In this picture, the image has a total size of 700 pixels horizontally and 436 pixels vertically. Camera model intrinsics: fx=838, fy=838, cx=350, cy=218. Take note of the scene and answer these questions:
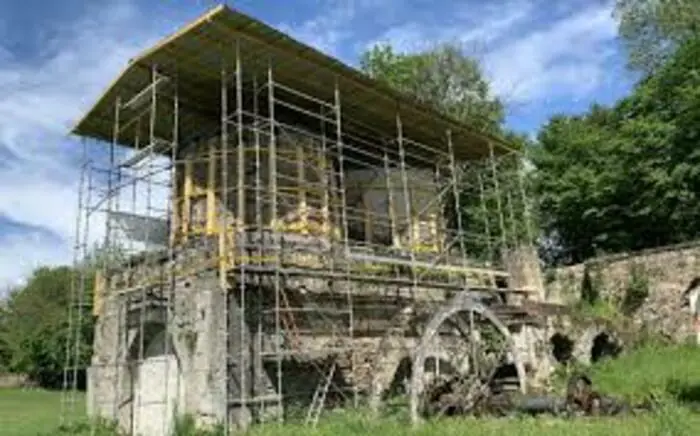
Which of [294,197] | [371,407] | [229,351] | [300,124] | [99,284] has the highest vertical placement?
[300,124]

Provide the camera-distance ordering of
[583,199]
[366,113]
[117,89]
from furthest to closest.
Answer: [583,199] → [366,113] → [117,89]

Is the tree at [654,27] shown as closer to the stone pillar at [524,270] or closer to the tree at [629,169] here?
the tree at [629,169]

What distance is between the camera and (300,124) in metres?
19.5

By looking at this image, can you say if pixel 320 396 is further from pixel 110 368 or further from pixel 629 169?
pixel 629 169

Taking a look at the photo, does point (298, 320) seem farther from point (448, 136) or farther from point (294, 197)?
point (448, 136)

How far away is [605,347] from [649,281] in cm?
247

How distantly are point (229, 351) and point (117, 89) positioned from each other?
271 inches

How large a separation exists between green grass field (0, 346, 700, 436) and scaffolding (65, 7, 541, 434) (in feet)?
4.05

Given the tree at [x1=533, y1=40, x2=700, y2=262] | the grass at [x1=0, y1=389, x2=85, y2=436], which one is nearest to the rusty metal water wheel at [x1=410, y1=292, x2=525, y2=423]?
the grass at [x1=0, y1=389, x2=85, y2=436]

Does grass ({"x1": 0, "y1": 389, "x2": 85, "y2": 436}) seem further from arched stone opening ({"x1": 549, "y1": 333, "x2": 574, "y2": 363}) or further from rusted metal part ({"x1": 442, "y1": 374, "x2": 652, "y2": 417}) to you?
arched stone opening ({"x1": 549, "y1": 333, "x2": 574, "y2": 363})

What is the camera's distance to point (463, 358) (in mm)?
18500

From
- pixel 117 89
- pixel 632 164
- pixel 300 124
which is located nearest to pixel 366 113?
pixel 300 124

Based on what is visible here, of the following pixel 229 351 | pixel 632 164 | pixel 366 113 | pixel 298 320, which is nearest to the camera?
pixel 229 351

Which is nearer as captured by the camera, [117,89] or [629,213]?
[117,89]
